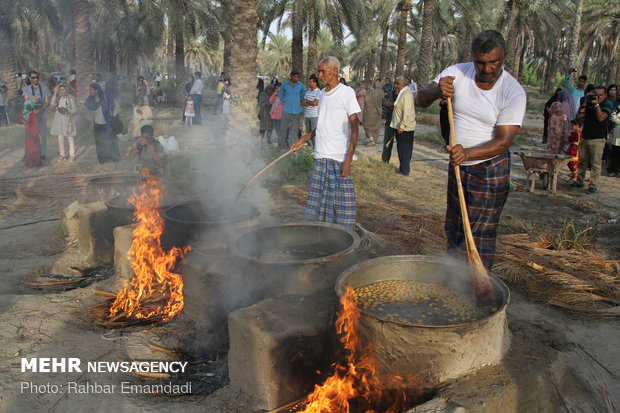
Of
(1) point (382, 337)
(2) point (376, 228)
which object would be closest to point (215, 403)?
(1) point (382, 337)

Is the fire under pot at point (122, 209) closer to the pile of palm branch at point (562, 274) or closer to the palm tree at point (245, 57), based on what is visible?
the palm tree at point (245, 57)

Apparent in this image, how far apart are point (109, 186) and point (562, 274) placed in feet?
17.8

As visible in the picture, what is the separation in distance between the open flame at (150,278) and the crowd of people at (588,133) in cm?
746

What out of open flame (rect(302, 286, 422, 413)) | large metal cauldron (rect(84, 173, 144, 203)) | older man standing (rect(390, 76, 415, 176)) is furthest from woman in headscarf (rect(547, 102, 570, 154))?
open flame (rect(302, 286, 422, 413))

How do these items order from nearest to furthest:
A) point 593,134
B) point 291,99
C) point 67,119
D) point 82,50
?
1. point 593,134
2. point 67,119
3. point 291,99
4. point 82,50

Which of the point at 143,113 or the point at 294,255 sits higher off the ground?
the point at 143,113

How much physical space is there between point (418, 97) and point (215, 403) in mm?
2571

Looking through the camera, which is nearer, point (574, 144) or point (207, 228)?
point (207, 228)

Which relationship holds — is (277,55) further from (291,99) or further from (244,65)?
(244,65)

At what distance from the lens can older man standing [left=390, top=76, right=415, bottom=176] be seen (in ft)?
29.7

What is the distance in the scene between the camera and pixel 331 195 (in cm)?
457

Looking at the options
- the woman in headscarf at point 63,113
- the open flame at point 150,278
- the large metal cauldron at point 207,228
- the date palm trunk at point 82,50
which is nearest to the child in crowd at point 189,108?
the date palm trunk at point 82,50

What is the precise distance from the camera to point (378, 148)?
43.0ft

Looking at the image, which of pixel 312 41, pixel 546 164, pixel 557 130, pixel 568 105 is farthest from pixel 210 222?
pixel 312 41
